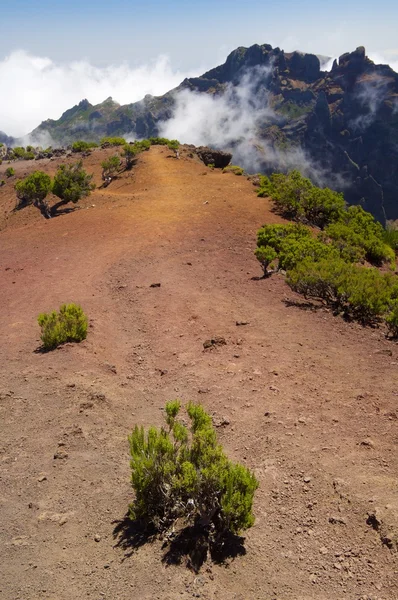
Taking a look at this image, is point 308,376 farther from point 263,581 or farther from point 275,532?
point 263,581

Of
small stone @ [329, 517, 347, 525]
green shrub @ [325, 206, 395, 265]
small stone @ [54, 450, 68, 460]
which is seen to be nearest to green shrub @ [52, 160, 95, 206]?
green shrub @ [325, 206, 395, 265]

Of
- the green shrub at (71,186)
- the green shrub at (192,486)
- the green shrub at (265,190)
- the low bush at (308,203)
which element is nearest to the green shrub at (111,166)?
the green shrub at (71,186)

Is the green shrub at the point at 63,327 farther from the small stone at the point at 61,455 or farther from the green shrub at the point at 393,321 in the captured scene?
the green shrub at the point at 393,321

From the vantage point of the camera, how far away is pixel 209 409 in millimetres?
9227

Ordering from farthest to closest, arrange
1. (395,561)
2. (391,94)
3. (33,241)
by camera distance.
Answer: (391,94) < (33,241) < (395,561)

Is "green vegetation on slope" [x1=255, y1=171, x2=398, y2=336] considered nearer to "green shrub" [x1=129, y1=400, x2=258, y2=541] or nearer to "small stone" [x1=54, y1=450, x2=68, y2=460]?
"green shrub" [x1=129, y1=400, x2=258, y2=541]

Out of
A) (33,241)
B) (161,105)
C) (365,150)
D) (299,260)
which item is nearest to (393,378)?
(299,260)

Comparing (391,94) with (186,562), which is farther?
(391,94)

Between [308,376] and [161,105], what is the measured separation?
179332 millimetres

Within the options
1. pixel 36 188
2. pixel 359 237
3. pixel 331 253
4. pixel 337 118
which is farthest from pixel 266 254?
pixel 337 118

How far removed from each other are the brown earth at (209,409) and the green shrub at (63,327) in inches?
15.4

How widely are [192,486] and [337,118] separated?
13397cm

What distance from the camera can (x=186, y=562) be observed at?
5.76 metres

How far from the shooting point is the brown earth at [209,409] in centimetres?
566
